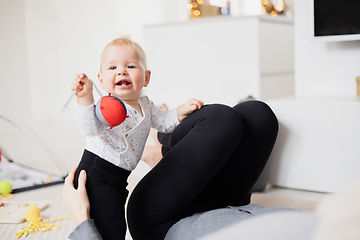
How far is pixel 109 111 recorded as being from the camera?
0.84 m

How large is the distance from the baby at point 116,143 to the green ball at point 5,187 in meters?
0.88

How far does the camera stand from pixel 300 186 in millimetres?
1634

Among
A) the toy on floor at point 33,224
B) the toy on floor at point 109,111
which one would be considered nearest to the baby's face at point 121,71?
the toy on floor at point 109,111

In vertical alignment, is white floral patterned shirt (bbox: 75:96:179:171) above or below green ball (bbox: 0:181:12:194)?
above

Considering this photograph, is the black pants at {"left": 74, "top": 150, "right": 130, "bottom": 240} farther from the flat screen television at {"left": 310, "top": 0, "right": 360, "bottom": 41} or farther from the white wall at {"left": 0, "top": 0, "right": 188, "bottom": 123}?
the white wall at {"left": 0, "top": 0, "right": 188, "bottom": 123}

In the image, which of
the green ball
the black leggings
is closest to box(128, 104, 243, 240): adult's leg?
the black leggings

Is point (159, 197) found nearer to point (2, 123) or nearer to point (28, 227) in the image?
point (28, 227)

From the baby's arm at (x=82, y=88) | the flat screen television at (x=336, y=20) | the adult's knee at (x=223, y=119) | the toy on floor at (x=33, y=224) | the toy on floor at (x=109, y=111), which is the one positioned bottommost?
the toy on floor at (x=33, y=224)

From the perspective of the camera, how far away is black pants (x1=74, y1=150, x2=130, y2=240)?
923mm

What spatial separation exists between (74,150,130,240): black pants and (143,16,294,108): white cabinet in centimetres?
165

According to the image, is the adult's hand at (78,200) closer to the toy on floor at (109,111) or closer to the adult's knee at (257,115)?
the toy on floor at (109,111)

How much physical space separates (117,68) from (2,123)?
2949 millimetres

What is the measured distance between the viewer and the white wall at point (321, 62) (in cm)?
178

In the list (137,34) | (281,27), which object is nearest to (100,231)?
(281,27)
